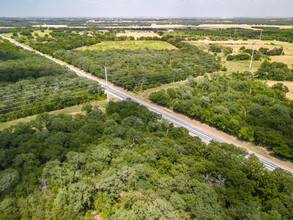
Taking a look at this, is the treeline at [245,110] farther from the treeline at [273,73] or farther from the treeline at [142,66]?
the treeline at [273,73]

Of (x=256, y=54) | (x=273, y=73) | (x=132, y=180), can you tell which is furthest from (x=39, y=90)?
(x=256, y=54)

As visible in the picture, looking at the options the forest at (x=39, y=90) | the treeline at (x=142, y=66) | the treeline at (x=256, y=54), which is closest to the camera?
the forest at (x=39, y=90)

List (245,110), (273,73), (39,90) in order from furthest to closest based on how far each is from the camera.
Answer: (273,73) < (39,90) < (245,110)

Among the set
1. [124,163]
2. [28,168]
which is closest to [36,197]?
[28,168]

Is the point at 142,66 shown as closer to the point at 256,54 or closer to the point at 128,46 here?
the point at 128,46

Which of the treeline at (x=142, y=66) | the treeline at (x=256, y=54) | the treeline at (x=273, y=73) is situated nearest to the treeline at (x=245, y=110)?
the treeline at (x=142, y=66)

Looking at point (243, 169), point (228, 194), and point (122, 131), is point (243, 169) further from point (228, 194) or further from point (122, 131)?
point (122, 131)

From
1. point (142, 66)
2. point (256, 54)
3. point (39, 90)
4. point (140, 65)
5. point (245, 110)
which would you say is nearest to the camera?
point (245, 110)
